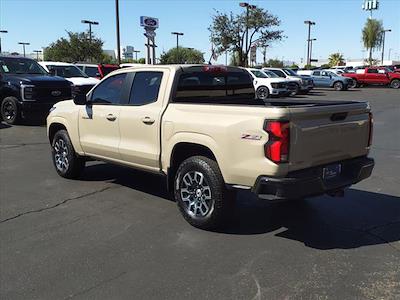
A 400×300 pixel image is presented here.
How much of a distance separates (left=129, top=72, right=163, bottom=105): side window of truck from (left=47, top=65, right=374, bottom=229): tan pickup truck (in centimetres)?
1

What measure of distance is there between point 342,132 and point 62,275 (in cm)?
312

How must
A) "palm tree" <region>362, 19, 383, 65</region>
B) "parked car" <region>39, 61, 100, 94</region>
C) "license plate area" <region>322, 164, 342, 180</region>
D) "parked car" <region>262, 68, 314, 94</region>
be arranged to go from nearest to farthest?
"license plate area" <region>322, 164, 342, 180</region>
"parked car" <region>39, 61, 100, 94</region>
"parked car" <region>262, 68, 314, 94</region>
"palm tree" <region>362, 19, 383, 65</region>

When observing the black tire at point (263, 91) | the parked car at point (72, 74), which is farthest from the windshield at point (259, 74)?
the parked car at point (72, 74)

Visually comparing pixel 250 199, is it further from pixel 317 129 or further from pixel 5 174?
pixel 5 174

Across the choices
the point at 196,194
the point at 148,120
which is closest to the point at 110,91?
the point at 148,120

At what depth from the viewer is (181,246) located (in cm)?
482

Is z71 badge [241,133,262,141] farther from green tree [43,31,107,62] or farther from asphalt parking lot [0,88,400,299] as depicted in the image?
green tree [43,31,107,62]

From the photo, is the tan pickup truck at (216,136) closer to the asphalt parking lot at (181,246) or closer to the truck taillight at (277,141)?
the truck taillight at (277,141)

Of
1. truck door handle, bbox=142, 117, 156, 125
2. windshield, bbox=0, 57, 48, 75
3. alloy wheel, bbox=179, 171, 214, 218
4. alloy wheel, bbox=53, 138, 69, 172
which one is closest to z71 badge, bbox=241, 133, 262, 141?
alloy wheel, bbox=179, 171, 214, 218

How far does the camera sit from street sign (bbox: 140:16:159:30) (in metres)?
19.6

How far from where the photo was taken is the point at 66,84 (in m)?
14.8

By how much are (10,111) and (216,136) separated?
11.4 meters

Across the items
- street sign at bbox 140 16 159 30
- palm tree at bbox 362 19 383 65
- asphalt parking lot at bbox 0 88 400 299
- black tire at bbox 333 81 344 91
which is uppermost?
palm tree at bbox 362 19 383 65

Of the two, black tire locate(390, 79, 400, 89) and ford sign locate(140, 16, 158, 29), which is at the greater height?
ford sign locate(140, 16, 158, 29)
